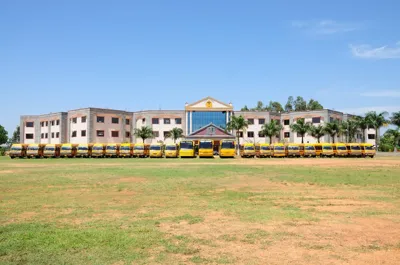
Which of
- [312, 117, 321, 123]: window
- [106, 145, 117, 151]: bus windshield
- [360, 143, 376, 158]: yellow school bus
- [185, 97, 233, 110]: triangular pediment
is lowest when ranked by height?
[360, 143, 376, 158]: yellow school bus

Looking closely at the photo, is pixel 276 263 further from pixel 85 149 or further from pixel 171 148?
pixel 85 149

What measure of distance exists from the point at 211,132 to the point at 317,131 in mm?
22550

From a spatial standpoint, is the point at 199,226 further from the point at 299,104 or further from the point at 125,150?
the point at 299,104

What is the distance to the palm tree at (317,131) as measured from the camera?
252 ft

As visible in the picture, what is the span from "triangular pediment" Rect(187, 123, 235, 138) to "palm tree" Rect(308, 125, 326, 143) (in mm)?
18037

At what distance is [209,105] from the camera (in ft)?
267

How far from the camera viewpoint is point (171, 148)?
51.8m

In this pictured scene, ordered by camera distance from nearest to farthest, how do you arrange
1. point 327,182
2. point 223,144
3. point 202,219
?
point 202,219
point 327,182
point 223,144

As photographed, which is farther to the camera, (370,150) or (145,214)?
(370,150)

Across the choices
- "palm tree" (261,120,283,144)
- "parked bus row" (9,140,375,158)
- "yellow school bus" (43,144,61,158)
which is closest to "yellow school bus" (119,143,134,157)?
"parked bus row" (9,140,375,158)

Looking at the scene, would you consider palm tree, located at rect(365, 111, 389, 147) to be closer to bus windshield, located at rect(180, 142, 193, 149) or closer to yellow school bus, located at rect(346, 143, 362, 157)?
yellow school bus, located at rect(346, 143, 362, 157)

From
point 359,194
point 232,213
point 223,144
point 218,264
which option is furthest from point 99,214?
point 223,144

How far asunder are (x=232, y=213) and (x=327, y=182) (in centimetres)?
914

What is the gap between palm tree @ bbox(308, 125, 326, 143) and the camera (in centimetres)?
7675
